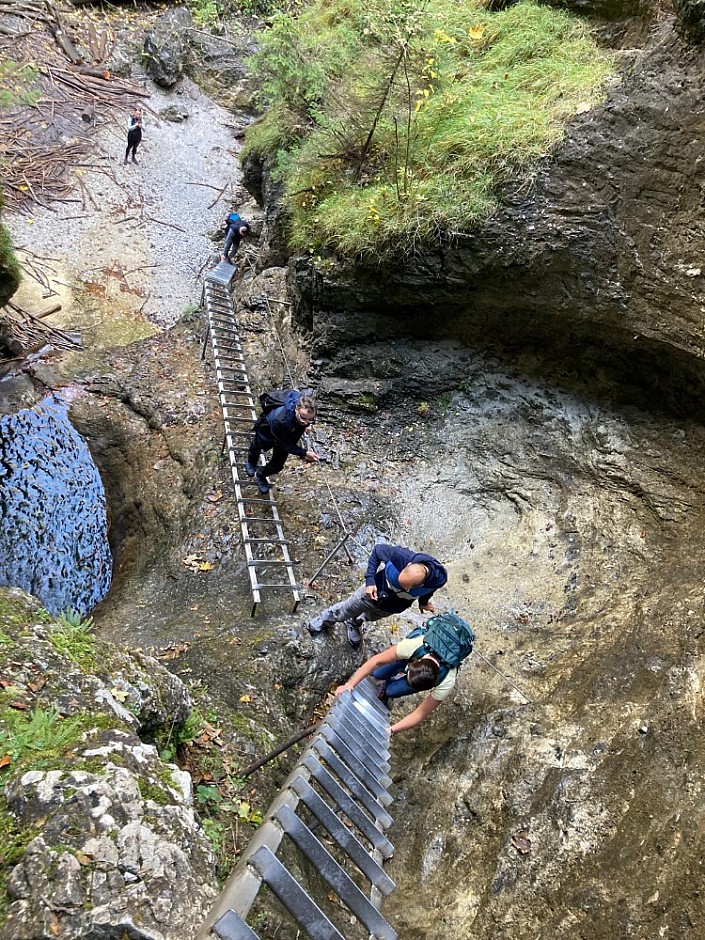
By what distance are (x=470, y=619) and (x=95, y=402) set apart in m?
8.42

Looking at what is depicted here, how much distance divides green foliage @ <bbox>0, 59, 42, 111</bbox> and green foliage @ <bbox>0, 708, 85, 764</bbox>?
20.5m

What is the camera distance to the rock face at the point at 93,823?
7.55ft

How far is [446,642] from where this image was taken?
180 inches

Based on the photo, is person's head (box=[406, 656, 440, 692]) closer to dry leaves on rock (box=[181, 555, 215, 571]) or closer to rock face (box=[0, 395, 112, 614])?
dry leaves on rock (box=[181, 555, 215, 571])

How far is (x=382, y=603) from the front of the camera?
564 centimetres

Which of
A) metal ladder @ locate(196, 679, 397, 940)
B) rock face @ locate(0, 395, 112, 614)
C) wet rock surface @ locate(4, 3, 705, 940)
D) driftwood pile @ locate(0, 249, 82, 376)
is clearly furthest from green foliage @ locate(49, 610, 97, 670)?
driftwood pile @ locate(0, 249, 82, 376)

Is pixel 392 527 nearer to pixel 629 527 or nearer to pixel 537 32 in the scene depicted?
pixel 629 527

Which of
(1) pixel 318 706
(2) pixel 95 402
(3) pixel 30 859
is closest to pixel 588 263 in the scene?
(1) pixel 318 706

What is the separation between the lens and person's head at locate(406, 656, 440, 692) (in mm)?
4492

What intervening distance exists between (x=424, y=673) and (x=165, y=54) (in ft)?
82.1

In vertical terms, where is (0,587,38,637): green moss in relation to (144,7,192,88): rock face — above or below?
below

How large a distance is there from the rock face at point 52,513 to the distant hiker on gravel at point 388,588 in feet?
14.1

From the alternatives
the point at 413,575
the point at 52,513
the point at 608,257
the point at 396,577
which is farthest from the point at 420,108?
the point at 52,513

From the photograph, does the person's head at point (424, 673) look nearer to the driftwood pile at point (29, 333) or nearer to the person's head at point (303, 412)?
the person's head at point (303, 412)
